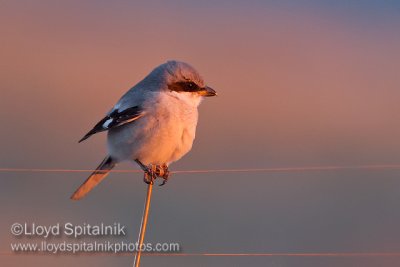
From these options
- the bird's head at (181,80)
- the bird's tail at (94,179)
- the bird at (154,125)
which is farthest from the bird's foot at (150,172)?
the bird's head at (181,80)

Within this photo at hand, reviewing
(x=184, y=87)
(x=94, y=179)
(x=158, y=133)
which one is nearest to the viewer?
(x=158, y=133)

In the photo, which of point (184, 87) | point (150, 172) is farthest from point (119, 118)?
point (184, 87)

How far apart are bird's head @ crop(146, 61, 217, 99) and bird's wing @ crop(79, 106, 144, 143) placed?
11.3 inches

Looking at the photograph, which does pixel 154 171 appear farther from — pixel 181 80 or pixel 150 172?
pixel 181 80

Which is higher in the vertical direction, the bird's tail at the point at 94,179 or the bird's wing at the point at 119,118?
the bird's wing at the point at 119,118

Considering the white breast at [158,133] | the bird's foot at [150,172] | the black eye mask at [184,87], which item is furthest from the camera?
the black eye mask at [184,87]

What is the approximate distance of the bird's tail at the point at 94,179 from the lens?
427 cm

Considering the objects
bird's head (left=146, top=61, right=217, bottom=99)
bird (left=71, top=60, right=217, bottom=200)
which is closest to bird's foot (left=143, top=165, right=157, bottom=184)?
bird (left=71, top=60, right=217, bottom=200)

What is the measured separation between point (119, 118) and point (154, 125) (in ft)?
0.70

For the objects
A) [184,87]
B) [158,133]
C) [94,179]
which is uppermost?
[184,87]

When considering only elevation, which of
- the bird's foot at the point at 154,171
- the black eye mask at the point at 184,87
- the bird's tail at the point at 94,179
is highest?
the black eye mask at the point at 184,87

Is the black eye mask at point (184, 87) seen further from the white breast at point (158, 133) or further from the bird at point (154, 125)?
the white breast at point (158, 133)

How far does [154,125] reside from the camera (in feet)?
13.5

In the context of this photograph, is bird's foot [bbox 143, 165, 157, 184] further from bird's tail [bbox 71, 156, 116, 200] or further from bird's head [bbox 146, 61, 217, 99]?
bird's head [bbox 146, 61, 217, 99]
